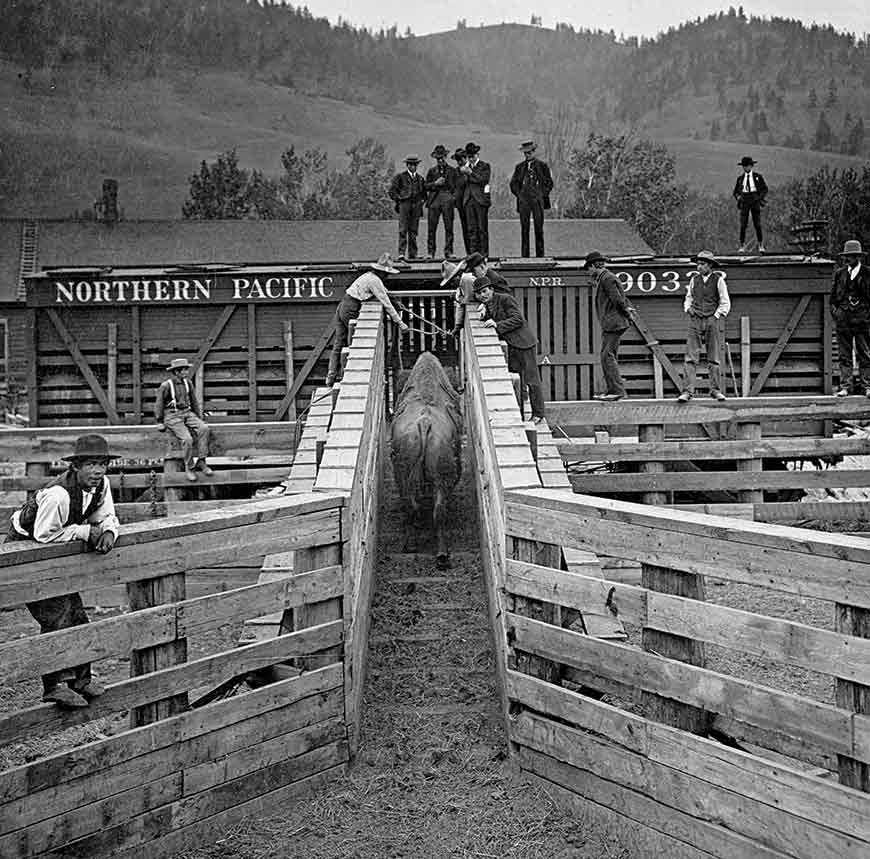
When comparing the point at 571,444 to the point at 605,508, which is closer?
the point at 605,508

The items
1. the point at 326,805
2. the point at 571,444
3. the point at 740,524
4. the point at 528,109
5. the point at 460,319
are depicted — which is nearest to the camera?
the point at 740,524

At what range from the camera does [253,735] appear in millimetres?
6047

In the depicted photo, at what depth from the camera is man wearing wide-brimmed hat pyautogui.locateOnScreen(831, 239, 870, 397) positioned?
14.4 m

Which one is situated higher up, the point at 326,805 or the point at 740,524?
the point at 740,524

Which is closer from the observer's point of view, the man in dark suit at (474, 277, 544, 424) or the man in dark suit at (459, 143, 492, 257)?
the man in dark suit at (474, 277, 544, 424)

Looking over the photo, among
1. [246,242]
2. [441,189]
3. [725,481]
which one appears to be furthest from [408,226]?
[246,242]

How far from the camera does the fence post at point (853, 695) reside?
14.6 ft

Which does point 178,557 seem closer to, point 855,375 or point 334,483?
point 334,483

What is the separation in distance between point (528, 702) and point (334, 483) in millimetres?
1930

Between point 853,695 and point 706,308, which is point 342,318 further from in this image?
point 853,695

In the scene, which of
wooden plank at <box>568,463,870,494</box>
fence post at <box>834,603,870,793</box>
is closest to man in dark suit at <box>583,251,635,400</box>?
wooden plank at <box>568,463,870,494</box>

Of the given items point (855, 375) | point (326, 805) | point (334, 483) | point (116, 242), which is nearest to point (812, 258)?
point (855, 375)

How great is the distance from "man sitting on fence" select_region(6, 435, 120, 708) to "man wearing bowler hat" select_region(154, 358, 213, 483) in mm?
6645

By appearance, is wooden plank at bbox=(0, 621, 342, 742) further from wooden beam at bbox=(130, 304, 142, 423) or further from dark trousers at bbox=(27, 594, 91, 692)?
wooden beam at bbox=(130, 304, 142, 423)
